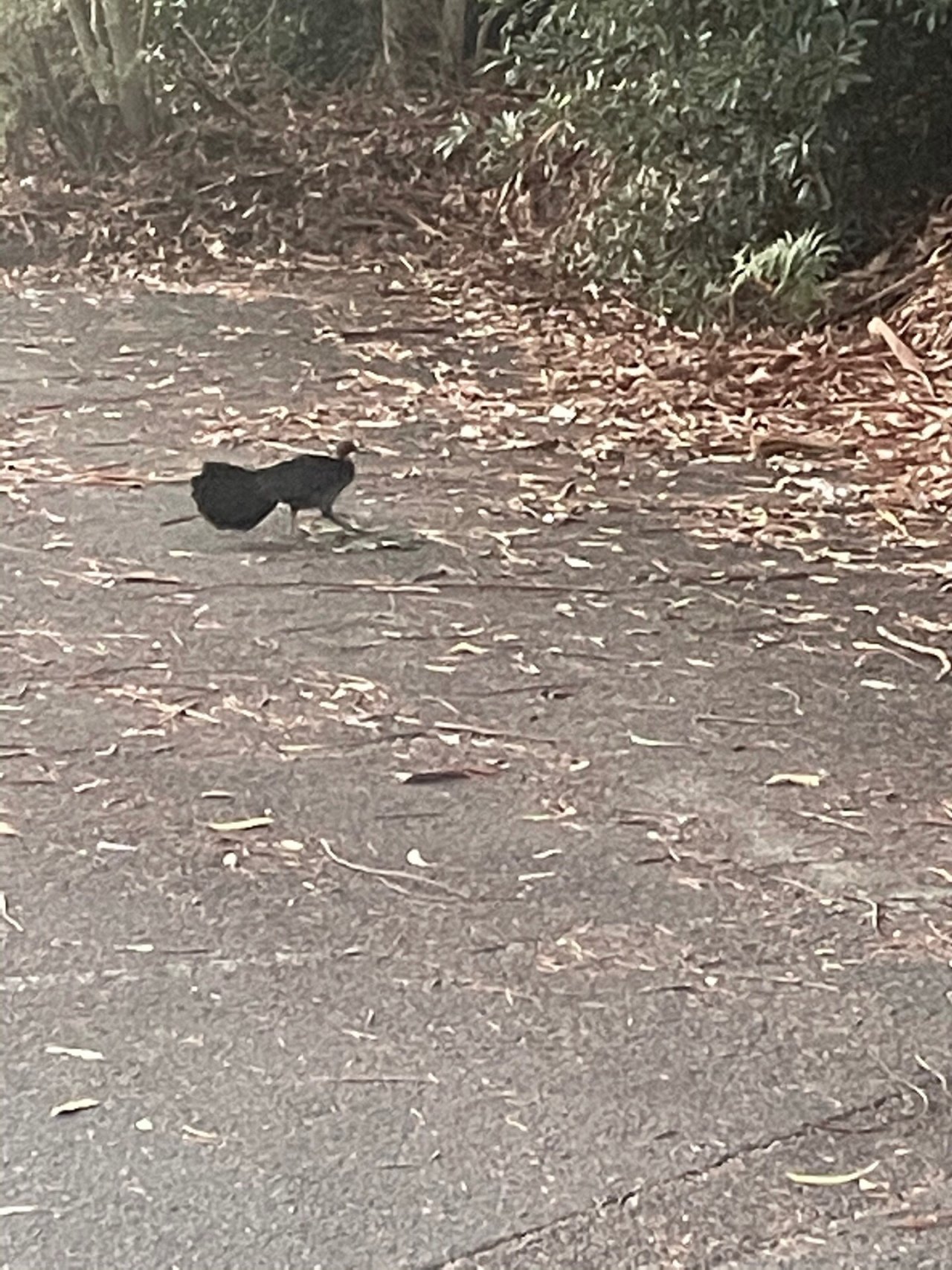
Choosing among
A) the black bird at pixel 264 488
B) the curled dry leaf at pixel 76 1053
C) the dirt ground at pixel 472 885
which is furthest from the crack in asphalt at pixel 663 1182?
the black bird at pixel 264 488

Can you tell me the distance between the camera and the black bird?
5.71 meters

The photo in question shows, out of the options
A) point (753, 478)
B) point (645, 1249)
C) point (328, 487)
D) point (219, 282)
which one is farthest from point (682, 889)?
point (219, 282)

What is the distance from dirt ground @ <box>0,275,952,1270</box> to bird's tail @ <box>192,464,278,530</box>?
0.11 meters

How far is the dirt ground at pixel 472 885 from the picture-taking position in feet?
9.52

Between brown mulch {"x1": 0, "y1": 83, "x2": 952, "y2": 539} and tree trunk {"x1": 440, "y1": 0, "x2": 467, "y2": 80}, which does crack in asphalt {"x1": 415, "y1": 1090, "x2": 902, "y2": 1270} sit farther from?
tree trunk {"x1": 440, "y1": 0, "x2": 467, "y2": 80}

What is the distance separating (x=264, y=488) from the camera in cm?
574

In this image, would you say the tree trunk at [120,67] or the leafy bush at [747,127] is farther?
the tree trunk at [120,67]

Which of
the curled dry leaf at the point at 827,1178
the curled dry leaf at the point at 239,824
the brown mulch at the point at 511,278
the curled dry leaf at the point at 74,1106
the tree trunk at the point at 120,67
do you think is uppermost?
the curled dry leaf at the point at 74,1106

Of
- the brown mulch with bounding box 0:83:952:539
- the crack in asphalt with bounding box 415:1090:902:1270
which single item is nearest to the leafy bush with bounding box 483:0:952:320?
the brown mulch with bounding box 0:83:952:539

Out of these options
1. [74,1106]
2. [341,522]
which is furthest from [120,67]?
[74,1106]

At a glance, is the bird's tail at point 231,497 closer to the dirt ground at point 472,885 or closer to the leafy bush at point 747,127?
the dirt ground at point 472,885

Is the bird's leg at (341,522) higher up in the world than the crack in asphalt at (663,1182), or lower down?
lower down

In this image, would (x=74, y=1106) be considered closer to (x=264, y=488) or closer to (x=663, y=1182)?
(x=663, y=1182)

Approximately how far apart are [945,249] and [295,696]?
16.0 feet
